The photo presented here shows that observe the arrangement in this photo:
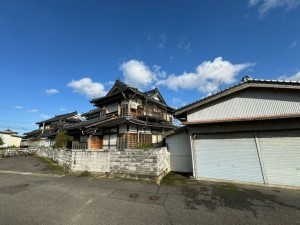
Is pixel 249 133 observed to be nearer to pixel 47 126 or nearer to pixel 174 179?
pixel 174 179

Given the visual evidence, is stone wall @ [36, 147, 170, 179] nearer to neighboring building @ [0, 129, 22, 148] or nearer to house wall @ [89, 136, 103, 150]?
house wall @ [89, 136, 103, 150]

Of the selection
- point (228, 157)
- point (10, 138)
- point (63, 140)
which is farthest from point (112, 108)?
point (10, 138)

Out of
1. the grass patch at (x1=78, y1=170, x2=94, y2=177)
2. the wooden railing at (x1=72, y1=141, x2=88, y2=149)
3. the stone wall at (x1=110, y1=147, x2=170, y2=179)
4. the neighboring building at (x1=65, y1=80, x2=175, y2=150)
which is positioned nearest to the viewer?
the stone wall at (x1=110, y1=147, x2=170, y2=179)

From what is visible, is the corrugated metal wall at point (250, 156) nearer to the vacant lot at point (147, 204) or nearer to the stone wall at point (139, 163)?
the vacant lot at point (147, 204)

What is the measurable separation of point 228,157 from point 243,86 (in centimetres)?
424

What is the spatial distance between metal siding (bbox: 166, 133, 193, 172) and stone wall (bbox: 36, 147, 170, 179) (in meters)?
0.46

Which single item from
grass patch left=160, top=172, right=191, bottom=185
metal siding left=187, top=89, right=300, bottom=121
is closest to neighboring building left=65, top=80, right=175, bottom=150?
grass patch left=160, top=172, right=191, bottom=185

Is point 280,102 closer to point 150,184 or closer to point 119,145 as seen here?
point 150,184

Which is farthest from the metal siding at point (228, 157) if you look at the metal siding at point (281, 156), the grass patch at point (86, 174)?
the grass patch at point (86, 174)

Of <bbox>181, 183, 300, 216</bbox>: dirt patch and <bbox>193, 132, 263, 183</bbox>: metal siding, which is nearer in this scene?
<bbox>181, 183, 300, 216</bbox>: dirt patch

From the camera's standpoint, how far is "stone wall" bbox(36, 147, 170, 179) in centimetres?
975

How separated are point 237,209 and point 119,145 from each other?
37.2ft

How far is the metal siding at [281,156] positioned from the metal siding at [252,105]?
1201mm

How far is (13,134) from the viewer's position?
47719 mm
